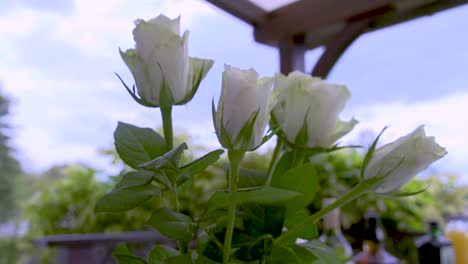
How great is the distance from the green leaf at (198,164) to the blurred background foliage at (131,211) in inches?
48.8

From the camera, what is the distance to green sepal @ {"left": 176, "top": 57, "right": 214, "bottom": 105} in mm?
349

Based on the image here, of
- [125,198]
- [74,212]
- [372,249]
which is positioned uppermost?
[125,198]

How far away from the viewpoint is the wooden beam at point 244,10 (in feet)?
3.88

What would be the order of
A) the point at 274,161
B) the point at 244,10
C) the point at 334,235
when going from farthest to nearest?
the point at 244,10 < the point at 334,235 < the point at 274,161

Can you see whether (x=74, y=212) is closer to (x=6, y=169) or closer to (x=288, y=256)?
Result: (x=6, y=169)

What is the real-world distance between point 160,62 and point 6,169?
64.5 inches

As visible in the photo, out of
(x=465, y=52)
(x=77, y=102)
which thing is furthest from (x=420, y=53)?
(x=77, y=102)

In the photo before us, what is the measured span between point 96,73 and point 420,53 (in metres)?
1.56

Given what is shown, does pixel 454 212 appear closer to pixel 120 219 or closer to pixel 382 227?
pixel 382 227

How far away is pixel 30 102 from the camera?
76.2 inches

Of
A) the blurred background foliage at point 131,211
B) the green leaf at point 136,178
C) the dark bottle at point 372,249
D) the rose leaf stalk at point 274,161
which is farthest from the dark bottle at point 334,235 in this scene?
the green leaf at point 136,178

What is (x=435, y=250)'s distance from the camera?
1.17 meters

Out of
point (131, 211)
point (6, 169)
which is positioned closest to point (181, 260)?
point (131, 211)

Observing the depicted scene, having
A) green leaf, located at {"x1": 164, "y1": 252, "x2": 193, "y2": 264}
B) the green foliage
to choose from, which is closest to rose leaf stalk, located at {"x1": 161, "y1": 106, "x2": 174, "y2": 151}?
green leaf, located at {"x1": 164, "y1": 252, "x2": 193, "y2": 264}
